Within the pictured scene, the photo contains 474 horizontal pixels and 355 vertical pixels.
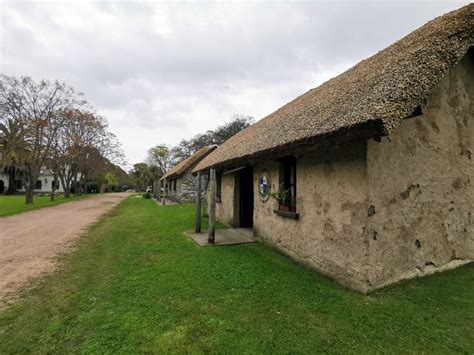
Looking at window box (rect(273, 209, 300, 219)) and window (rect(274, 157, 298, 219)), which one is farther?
window (rect(274, 157, 298, 219))

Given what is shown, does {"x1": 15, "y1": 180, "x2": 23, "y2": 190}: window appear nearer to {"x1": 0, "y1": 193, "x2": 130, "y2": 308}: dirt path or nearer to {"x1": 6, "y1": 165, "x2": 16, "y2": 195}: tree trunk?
{"x1": 6, "y1": 165, "x2": 16, "y2": 195}: tree trunk

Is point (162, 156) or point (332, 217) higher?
point (162, 156)

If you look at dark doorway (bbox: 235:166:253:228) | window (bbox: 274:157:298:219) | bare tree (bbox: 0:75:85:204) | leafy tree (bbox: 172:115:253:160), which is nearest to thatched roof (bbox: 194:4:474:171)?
window (bbox: 274:157:298:219)

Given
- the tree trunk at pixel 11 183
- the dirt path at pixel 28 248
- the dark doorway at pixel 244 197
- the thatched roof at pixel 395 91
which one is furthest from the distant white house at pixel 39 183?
the thatched roof at pixel 395 91

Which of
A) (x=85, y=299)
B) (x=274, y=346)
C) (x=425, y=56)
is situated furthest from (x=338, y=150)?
(x=85, y=299)

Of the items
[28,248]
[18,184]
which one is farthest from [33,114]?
[18,184]

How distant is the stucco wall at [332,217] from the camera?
4.30 metres

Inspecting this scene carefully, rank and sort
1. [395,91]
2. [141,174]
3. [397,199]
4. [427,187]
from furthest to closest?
[141,174] → [427,187] → [397,199] → [395,91]

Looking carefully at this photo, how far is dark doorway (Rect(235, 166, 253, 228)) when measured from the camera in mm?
10312

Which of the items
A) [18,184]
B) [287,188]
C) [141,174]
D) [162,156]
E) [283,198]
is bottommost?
[283,198]

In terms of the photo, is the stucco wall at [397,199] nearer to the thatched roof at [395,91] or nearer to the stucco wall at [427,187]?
the stucco wall at [427,187]

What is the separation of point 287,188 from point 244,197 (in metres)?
4.01

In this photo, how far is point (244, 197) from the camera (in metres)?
10.5

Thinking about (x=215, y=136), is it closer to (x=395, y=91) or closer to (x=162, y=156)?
(x=162, y=156)
